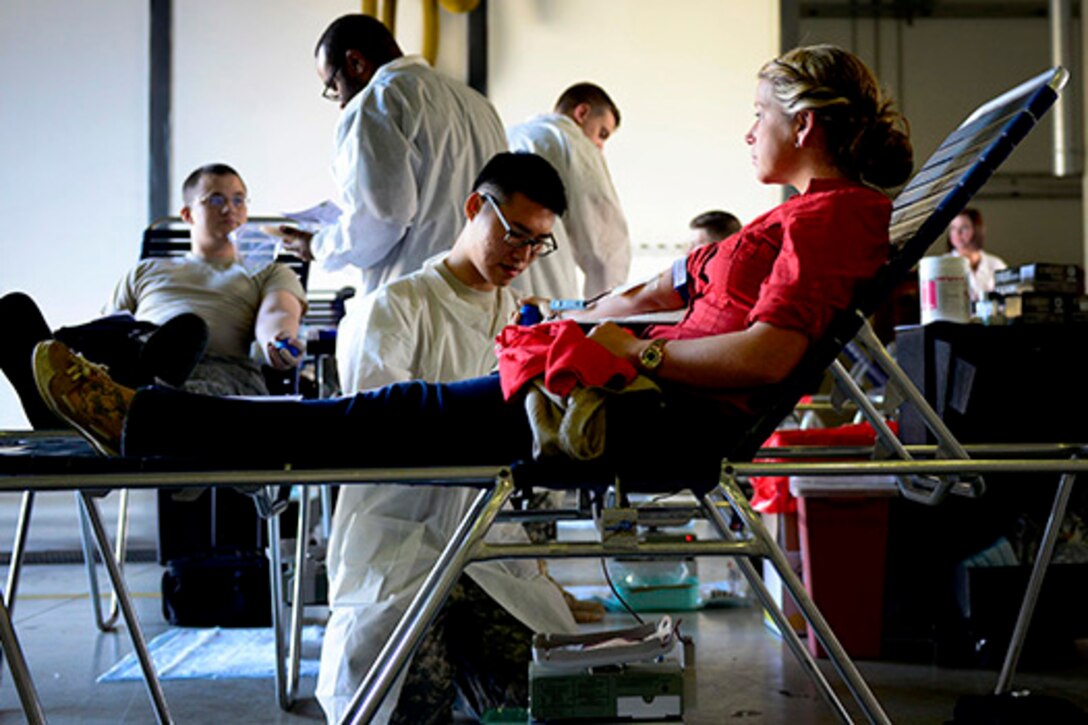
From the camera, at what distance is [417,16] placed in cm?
477

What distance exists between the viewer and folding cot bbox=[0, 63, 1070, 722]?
109cm

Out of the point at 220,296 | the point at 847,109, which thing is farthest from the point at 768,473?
the point at 220,296

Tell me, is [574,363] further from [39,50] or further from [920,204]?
[39,50]

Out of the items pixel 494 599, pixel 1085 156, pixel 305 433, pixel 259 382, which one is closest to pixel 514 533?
pixel 494 599

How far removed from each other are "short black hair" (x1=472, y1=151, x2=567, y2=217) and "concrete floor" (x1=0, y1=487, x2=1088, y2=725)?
0.88 meters

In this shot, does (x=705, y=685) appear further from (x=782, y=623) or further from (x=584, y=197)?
(x=584, y=197)

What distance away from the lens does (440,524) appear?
1.90 m

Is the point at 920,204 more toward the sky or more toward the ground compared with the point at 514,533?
more toward the sky

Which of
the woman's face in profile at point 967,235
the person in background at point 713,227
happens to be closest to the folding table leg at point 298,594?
the person in background at point 713,227

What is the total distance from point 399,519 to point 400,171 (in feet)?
3.08

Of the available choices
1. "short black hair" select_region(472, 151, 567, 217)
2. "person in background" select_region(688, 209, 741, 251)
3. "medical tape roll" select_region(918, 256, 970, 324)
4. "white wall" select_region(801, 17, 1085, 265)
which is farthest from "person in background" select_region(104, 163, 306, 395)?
"white wall" select_region(801, 17, 1085, 265)

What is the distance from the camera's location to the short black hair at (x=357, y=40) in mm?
2695

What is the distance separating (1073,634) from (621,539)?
1750 millimetres

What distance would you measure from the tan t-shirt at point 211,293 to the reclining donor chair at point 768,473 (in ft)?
6.36
